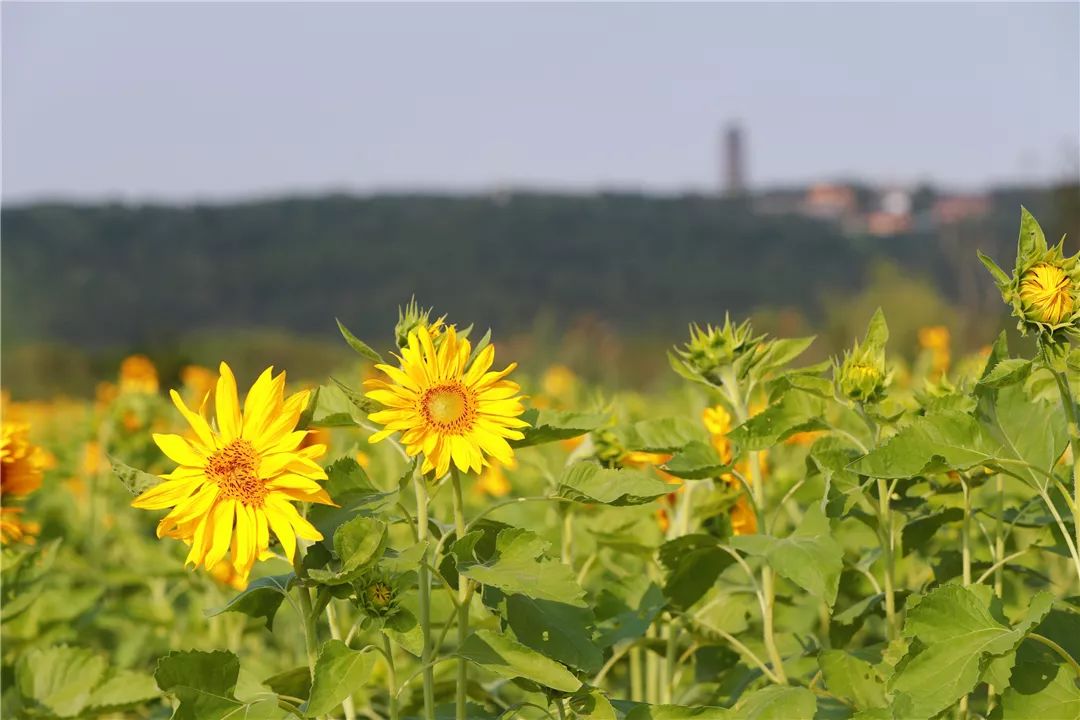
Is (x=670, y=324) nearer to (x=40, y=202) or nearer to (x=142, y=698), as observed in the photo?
(x=40, y=202)

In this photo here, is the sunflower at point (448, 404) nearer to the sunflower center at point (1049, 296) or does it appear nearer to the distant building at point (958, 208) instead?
the sunflower center at point (1049, 296)

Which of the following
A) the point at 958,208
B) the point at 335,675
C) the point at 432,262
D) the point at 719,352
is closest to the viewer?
the point at 335,675

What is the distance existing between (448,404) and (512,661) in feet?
1.13

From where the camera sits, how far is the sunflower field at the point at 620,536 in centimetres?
164

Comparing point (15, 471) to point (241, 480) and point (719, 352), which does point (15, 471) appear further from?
point (719, 352)

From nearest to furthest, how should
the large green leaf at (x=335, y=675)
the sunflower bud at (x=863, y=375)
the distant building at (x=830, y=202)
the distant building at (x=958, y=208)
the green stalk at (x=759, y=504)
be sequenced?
the large green leaf at (x=335, y=675) → the sunflower bud at (x=863, y=375) → the green stalk at (x=759, y=504) → the distant building at (x=958, y=208) → the distant building at (x=830, y=202)

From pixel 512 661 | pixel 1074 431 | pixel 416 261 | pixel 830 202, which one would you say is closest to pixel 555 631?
pixel 512 661

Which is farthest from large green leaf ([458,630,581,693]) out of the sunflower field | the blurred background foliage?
the blurred background foliage

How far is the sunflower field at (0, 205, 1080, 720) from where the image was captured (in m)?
1.64

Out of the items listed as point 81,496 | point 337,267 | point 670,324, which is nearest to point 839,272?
point 670,324

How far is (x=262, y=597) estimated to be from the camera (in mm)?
1790

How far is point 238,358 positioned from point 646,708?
31.7m

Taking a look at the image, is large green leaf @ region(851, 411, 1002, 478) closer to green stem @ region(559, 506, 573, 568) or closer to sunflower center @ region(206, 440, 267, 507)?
sunflower center @ region(206, 440, 267, 507)

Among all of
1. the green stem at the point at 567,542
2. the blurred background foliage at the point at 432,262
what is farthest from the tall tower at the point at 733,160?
the green stem at the point at 567,542
